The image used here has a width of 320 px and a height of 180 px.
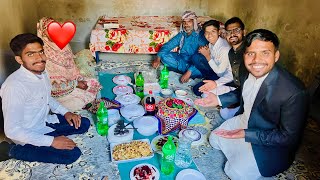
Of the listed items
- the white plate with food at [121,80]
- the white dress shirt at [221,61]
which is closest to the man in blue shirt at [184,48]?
the white dress shirt at [221,61]

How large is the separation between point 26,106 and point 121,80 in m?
1.58

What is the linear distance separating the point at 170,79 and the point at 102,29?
4.46 ft

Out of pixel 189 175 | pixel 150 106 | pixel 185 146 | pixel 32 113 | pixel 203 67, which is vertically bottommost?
pixel 189 175

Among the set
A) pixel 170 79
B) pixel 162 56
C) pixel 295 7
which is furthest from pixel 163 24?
pixel 295 7

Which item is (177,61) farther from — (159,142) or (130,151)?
(130,151)

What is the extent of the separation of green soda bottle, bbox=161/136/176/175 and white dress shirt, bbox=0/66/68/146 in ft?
3.15

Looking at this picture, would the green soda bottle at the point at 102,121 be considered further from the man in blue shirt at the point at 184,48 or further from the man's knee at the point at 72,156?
the man in blue shirt at the point at 184,48

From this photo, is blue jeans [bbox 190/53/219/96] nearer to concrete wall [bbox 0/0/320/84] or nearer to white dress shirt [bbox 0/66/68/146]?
concrete wall [bbox 0/0/320/84]

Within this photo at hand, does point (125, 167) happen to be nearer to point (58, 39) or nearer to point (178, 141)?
point (178, 141)

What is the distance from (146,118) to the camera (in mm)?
2869

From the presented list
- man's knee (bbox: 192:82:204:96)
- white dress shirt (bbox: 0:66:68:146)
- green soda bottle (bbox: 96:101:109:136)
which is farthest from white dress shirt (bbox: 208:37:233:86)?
white dress shirt (bbox: 0:66:68:146)

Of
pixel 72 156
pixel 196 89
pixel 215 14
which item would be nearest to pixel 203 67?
pixel 196 89

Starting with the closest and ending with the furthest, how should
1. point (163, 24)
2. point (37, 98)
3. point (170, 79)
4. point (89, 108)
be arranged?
point (37, 98) < point (89, 108) < point (170, 79) < point (163, 24)

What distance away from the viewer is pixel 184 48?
410cm
